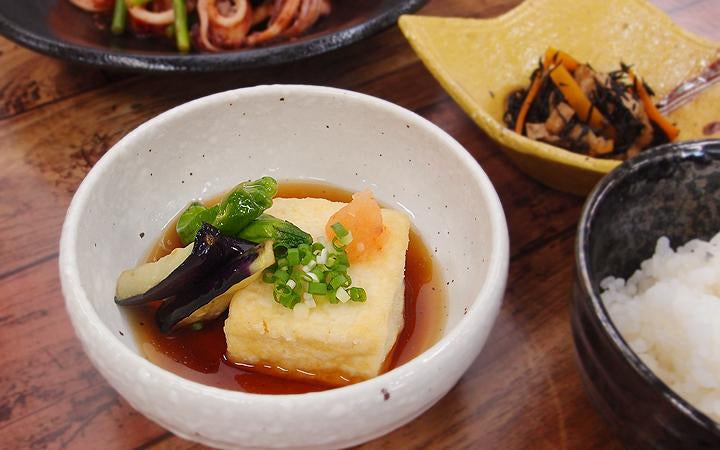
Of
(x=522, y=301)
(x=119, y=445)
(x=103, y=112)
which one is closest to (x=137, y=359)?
(x=119, y=445)

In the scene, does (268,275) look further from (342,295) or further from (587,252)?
(587,252)

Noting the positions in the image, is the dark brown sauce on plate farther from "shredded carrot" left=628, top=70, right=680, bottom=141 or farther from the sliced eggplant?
"shredded carrot" left=628, top=70, right=680, bottom=141

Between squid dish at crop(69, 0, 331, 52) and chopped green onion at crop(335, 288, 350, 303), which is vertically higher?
chopped green onion at crop(335, 288, 350, 303)

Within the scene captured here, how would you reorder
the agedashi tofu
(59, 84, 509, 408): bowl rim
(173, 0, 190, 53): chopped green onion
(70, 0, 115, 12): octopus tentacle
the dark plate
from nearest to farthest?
(59, 84, 509, 408): bowl rim < the agedashi tofu < the dark plate < (173, 0, 190, 53): chopped green onion < (70, 0, 115, 12): octopus tentacle

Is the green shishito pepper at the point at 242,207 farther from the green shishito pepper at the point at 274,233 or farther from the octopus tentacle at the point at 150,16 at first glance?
the octopus tentacle at the point at 150,16

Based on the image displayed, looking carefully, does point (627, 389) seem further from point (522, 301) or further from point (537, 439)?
point (522, 301)

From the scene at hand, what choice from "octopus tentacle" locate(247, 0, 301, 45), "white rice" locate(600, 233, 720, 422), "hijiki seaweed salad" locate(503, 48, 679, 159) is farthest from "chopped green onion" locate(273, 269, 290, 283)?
"octopus tentacle" locate(247, 0, 301, 45)
